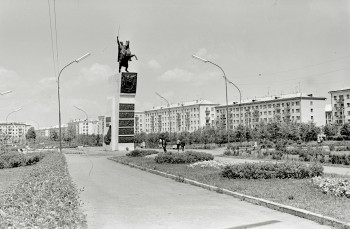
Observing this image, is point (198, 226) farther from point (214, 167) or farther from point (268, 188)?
point (214, 167)

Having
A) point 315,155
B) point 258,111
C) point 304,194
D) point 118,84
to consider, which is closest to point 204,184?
point 304,194

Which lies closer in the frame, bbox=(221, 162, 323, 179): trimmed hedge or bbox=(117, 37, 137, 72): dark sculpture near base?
bbox=(221, 162, 323, 179): trimmed hedge

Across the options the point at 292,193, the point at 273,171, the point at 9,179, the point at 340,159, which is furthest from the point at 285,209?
the point at 340,159

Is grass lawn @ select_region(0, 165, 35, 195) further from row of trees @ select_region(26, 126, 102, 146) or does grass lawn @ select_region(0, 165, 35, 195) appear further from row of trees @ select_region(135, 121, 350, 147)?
row of trees @ select_region(26, 126, 102, 146)

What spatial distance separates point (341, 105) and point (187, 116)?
173 ft

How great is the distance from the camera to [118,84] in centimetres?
3881

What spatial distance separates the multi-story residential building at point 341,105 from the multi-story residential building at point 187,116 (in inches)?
1510

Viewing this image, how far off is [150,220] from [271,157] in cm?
2113

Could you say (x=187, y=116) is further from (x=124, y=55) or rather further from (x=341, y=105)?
(x=124, y=55)

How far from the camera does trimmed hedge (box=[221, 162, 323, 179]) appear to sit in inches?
529

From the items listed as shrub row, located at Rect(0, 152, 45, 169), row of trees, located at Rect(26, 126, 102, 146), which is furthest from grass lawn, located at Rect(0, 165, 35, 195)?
row of trees, located at Rect(26, 126, 102, 146)

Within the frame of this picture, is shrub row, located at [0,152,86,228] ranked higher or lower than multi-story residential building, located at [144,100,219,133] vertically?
lower

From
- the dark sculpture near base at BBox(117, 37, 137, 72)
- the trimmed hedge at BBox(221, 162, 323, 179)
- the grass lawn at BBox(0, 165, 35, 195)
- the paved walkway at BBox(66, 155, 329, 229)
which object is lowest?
the grass lawn at BBox(0, 165, 35, 195)

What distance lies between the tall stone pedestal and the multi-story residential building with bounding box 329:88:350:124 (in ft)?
258
